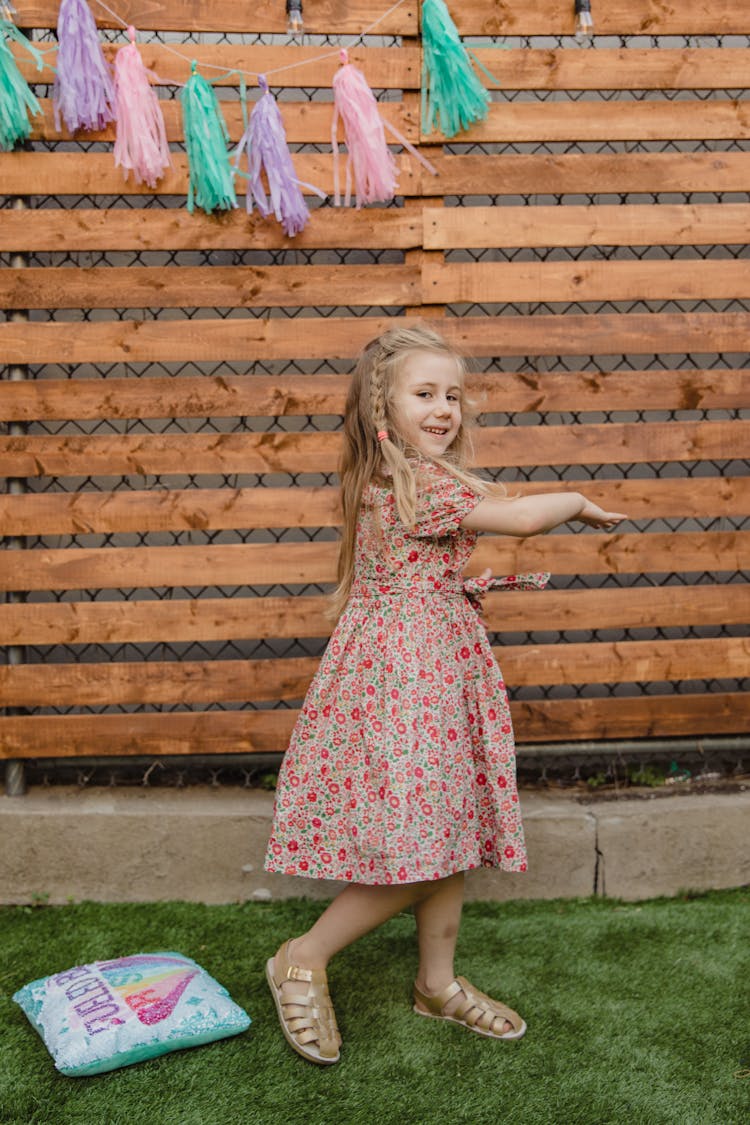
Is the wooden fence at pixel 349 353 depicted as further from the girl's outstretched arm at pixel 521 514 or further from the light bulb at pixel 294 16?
the girl's outstretched arm at pixel 521 514

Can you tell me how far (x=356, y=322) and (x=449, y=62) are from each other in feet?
2.53

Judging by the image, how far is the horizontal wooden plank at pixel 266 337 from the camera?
10.1 feet

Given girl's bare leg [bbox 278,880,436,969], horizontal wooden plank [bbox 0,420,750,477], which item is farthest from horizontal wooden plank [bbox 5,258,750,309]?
girl's bare leg [bbox 278,880,436,969]

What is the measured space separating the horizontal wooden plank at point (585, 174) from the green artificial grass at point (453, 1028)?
86.1 inches

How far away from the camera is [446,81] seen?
117 inches

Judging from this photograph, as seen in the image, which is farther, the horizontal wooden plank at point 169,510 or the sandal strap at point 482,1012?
the horizontal wooden plank at point 169,510

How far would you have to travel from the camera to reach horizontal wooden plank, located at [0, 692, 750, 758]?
3139 mm

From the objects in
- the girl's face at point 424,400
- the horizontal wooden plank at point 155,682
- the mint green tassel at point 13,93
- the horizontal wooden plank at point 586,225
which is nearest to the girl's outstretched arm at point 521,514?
the girl's face at point 424,400

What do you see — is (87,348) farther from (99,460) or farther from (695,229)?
(695,229)

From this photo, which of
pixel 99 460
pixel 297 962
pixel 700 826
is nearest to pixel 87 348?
pixel 99 460

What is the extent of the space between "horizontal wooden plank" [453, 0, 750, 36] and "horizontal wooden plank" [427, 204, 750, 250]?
0.52 metres

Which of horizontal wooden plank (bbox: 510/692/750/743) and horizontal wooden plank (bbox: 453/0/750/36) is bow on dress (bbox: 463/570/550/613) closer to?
→ horizontal wooden plank (bbox: 510/692/750/743)

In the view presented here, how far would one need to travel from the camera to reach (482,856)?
2.51 metres

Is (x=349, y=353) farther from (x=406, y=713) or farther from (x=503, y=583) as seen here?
(x=406, y=713)
